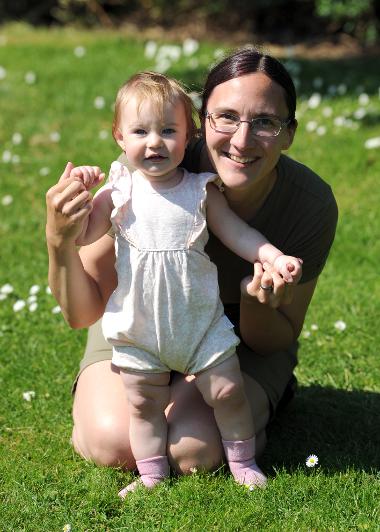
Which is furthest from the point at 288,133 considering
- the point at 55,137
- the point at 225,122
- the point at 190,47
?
the point at 190,47

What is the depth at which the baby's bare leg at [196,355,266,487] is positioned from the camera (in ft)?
10.4

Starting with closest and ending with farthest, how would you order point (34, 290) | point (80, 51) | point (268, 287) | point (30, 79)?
point (268, 287) → point (34, 290) → point (30, 79) → point (80, 51)

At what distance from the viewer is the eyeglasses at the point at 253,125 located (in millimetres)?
3119

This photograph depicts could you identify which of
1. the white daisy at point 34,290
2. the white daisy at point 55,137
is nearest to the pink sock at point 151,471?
the white daisy at point 34,290

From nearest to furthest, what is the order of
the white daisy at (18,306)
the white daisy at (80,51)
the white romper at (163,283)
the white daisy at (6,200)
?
the white romper at (163,283), the white daisy at (18,306), the white daisy at (6,200), the white daisy at (80,51)

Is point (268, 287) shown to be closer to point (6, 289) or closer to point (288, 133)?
point (288, 133)

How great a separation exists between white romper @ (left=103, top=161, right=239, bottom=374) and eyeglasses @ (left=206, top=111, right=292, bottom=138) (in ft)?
0.54

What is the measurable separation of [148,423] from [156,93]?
1.13 metres

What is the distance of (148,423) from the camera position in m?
3.27

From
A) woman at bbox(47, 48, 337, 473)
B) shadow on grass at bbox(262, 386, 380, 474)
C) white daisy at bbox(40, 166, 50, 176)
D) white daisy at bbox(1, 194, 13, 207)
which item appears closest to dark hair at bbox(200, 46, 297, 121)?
woman at bbox(47, 48, 337, 473)

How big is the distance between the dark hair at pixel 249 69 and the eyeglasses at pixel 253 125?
0.10m

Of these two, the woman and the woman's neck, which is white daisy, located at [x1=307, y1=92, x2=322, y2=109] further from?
the woman's neck

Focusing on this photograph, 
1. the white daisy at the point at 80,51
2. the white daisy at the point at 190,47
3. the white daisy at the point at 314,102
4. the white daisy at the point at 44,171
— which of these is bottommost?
the white daisy at the point at 80,51

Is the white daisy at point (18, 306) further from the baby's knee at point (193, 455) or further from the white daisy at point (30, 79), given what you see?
the white daisy at point (30, 79)
